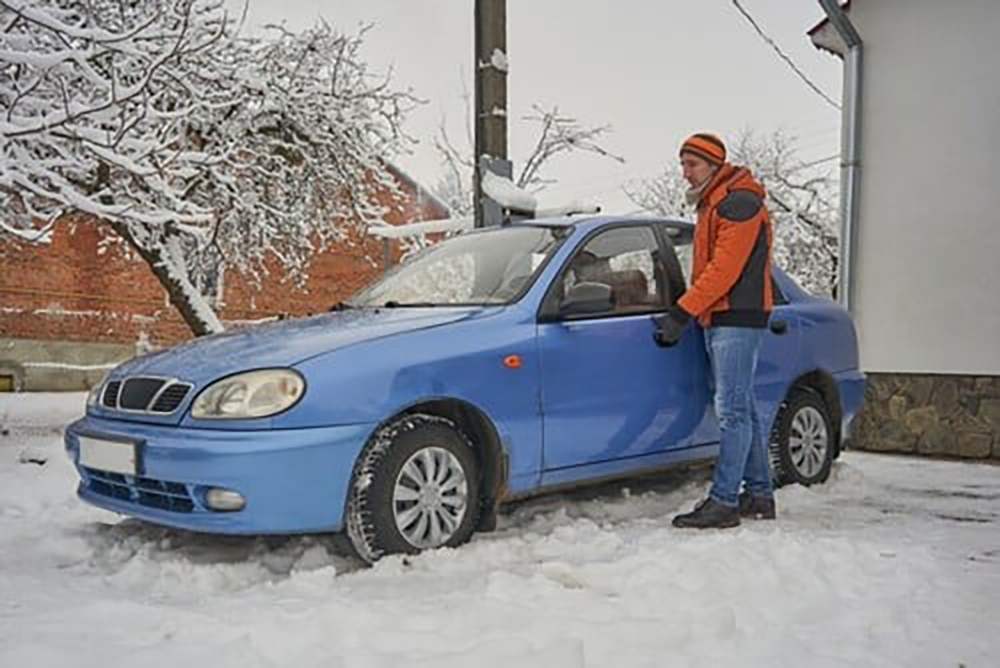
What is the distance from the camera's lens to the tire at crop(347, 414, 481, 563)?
3570mm

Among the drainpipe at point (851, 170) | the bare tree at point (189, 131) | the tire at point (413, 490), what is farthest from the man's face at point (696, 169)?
the drainpipe at point (851, 170)

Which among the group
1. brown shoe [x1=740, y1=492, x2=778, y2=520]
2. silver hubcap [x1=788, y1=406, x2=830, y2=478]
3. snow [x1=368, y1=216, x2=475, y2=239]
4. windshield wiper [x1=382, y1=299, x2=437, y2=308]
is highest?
snow [x1=368, y1=216, x2=475, y2=239]

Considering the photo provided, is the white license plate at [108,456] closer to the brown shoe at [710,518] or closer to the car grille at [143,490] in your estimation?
the car grille at [143,490]

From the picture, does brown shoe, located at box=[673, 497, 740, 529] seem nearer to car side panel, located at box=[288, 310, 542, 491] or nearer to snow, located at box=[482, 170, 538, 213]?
car side panel, located at box=[288, 310, 542, 491]

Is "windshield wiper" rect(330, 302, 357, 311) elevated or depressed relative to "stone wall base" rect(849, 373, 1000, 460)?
elevated

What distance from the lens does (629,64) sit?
60.0 feet

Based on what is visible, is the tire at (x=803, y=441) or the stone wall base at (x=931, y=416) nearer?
the tire at (x=803, y=441)

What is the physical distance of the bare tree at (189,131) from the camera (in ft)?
19.1

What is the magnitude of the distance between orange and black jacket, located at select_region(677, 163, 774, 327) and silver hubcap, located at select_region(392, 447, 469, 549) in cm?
140

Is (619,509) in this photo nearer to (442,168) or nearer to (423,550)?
(423,550)

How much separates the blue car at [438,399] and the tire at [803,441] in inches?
0.7

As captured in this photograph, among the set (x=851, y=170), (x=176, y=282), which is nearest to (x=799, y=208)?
(x=851, y=170)

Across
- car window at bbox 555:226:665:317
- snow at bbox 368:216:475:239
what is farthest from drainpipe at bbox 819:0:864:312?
car window at bbox 555:226:665:317

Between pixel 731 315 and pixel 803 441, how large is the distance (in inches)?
51.9
